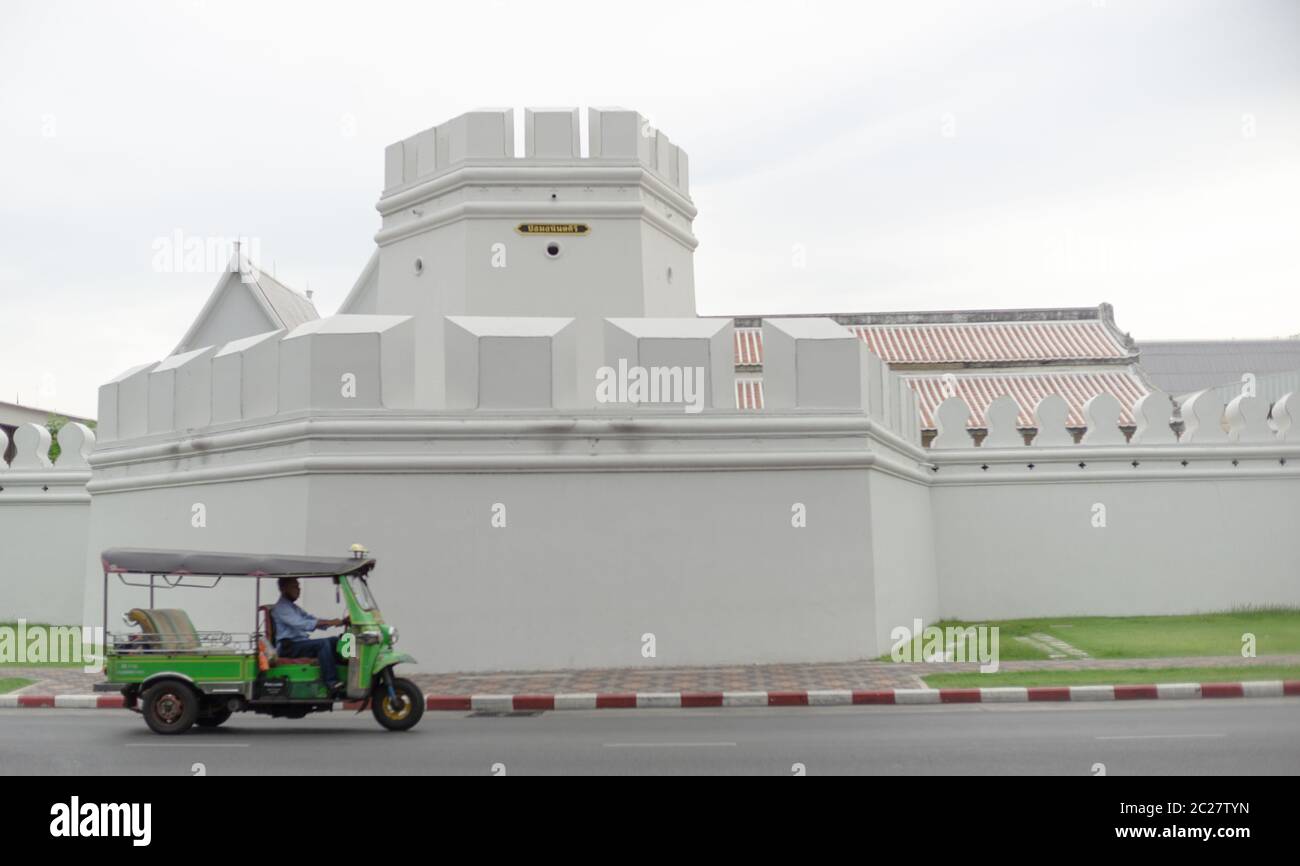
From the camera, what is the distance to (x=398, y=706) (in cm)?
1127

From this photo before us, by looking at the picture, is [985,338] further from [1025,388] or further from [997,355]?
[1025,388]

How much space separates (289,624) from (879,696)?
570 cm

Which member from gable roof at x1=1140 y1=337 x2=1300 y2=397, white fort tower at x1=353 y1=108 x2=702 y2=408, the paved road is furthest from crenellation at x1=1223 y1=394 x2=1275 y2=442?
gable roof at x1=1140 y1=337 x2=1300 y2=397

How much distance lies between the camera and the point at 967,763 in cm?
869

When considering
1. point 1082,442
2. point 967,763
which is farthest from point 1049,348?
point 967,763

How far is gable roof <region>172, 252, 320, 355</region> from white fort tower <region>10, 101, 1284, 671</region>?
428 inches

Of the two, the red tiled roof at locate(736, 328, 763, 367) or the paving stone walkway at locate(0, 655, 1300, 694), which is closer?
the paving stone walkway at locate(0, 655, 1300, 694)

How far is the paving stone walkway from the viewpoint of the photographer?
44.4 ft

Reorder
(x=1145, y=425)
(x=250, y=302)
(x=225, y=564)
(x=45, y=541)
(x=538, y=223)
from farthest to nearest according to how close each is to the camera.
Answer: (x=250, y=302) → (x=45, y=541) → (x=1145, y=425) → (x=538, y=223) → (x=225, y=564)

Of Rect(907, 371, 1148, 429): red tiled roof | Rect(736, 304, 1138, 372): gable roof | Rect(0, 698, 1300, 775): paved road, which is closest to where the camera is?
Rect(0, 698, 1300, 775): paved road

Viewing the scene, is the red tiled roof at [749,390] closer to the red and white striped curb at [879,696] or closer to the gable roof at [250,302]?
the gable roof at [250,302]

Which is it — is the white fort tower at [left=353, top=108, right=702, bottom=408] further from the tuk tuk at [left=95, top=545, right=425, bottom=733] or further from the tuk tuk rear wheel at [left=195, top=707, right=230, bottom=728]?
the tuk tuk rear wheel at [left=195, top=707, right=230, bottom=728]

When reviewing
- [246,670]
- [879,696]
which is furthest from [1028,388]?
[246,670]

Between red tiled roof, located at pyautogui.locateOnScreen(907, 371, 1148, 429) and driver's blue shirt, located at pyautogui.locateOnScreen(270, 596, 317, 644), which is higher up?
red tiled roof, located at pyautogui.locateOnScreen(907, 371, 1148, 429)
